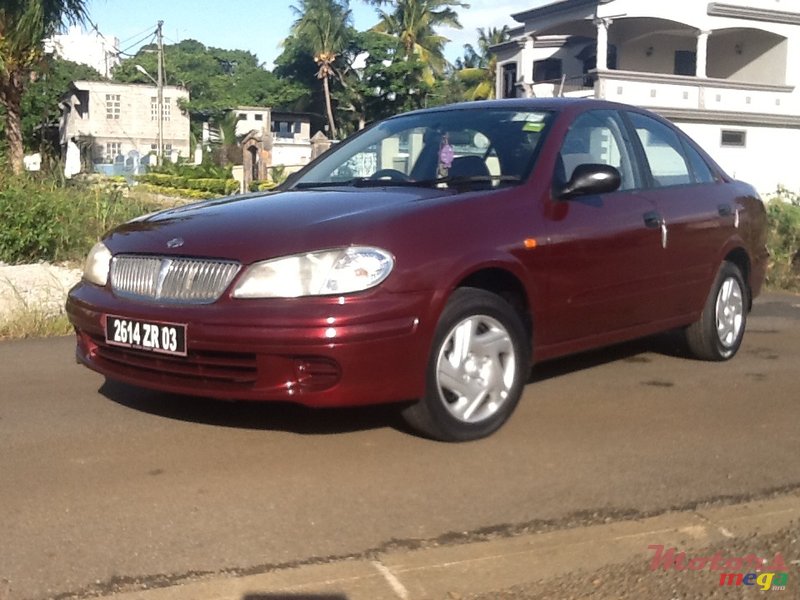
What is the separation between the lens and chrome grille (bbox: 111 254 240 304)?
452cm

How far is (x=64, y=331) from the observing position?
7844 mm

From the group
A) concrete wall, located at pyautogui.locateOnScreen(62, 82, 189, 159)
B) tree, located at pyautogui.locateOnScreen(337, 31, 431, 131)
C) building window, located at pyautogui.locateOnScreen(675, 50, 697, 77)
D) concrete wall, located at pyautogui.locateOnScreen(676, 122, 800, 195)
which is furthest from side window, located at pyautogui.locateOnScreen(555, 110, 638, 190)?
concrete wall, located at pyautogui.locateOnScreen(62, 82, 189, 159)

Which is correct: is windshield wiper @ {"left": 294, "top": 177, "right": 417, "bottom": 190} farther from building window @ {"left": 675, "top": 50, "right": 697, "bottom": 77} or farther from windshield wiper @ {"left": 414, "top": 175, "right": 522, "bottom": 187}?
building window @ {"left": 675, "top": 50, "right": 697, "bottom": 77}

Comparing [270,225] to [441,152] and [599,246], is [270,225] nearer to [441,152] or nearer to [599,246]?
[441,152]

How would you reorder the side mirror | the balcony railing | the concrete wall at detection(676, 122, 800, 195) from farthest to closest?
the concrete wall at detection(676, 122, 800, 195) < the balcony railing < the side mirror

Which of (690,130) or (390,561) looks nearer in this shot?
(390,561)

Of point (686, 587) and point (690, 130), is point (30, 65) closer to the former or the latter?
point (686, 587)

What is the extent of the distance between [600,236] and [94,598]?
325 cm

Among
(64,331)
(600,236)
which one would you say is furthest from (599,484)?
(64,331)

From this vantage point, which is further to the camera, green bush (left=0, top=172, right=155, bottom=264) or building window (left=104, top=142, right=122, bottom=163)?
building window (left=104, top=142, right=122, bottom=163)

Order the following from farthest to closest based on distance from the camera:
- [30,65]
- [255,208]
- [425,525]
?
[30,65], [255,208], [425,525]

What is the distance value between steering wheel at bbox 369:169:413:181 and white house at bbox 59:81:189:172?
55156 millimetres

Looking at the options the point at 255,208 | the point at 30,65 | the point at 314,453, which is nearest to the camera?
the point at 314,453

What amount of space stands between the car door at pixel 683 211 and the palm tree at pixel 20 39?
10.2m
